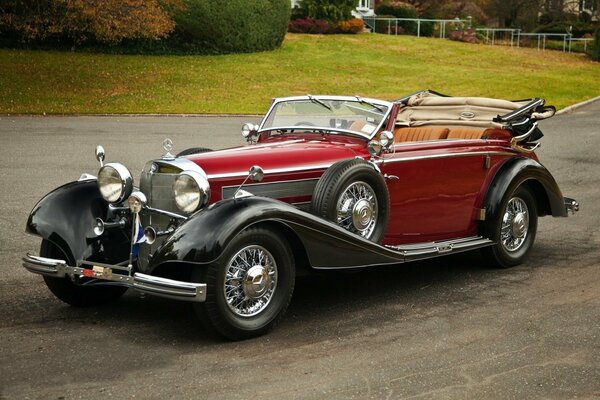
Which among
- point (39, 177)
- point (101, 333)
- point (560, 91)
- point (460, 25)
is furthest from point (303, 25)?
point (101, 333)

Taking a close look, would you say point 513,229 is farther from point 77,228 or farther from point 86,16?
point 86,16

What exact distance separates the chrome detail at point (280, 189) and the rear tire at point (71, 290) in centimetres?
131

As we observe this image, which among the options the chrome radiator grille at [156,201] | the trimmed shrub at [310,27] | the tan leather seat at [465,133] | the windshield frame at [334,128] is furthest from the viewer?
the trimmed shrub at [310,27]

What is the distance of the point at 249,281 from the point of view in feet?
20.9

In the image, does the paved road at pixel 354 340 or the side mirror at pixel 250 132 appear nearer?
the paved road at pixel 354 340

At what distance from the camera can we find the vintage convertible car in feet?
20.6

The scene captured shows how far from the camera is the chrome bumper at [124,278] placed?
600 cm

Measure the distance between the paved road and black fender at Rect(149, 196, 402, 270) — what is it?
1.66ft

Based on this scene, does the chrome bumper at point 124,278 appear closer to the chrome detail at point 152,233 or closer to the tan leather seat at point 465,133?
the chrome detail at point 152,233

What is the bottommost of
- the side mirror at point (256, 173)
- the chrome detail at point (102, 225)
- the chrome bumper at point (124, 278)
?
the chrome bumper at point (124, 278)

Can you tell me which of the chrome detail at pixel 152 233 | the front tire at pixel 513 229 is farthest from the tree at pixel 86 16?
the chrome detail at pixel 152 233

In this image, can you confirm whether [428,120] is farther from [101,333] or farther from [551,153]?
[551,153]

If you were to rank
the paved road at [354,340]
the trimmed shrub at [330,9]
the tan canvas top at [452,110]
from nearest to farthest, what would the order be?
1. the paved road at [354,340]
2. the tan canvas top at [452,110]
3. the trimmed shrub at [330,9]

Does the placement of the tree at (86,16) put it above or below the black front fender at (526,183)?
above
